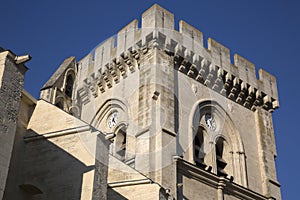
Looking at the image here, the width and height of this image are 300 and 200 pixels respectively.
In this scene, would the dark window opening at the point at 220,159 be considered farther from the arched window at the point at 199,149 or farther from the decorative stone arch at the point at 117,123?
the decorative stone arch at the point at 117,123

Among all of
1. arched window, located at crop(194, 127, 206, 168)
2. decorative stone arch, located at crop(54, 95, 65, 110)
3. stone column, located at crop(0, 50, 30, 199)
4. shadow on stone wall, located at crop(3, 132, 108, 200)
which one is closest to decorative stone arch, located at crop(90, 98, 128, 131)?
decorative stone arch, located at crop(54, 95, 65, 110)

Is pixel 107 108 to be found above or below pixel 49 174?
above

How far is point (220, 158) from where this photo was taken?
17641 mm

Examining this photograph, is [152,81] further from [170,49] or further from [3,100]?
[3,100]

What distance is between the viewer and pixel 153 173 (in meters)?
14.6

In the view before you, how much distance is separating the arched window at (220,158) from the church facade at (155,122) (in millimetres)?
32

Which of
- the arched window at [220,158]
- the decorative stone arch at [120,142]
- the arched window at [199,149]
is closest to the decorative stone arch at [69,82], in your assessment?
the decorative stone arch at [120,142]

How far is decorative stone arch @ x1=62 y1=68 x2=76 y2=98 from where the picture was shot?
20297 millimetres

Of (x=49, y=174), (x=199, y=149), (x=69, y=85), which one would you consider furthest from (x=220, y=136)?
(x=49, y=174)

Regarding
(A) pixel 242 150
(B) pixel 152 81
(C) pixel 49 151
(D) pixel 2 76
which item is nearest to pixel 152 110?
(B) pixel 152 81

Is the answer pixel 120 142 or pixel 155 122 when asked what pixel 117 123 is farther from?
pixel 155 122

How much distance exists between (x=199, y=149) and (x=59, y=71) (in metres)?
6.32

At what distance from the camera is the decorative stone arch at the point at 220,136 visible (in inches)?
667

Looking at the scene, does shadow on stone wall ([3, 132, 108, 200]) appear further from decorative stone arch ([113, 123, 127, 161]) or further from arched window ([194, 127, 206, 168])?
arched window ([194, 127, 206, 168])
